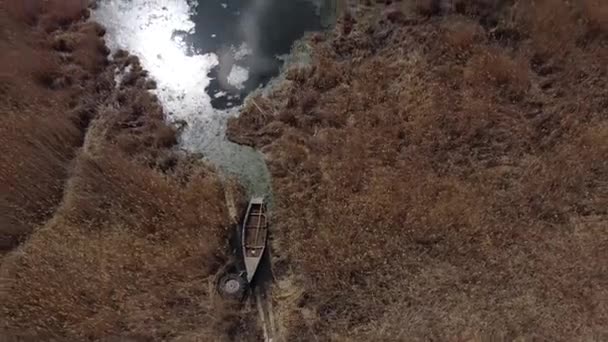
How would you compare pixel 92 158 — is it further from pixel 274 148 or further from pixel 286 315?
pixel 286 315

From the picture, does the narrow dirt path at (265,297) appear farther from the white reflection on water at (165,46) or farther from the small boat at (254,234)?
the white reflection on water at (165,46)

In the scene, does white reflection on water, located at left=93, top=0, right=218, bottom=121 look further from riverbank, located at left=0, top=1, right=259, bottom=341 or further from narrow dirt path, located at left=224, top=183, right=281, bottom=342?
narrow dirt path, located at left=224, top=183, right=281, bottom=342

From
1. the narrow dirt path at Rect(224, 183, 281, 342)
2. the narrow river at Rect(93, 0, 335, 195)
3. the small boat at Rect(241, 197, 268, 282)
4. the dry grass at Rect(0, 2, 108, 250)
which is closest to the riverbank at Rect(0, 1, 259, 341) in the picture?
the dry grass at Rect(0, 2, 108, 250)

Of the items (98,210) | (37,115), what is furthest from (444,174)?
(37,115)

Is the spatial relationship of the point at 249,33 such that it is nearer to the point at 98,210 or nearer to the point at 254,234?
the point at 254,234

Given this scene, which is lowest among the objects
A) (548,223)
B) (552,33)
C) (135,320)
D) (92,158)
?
(548,223)

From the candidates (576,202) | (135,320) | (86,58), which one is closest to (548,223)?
(576,202)
